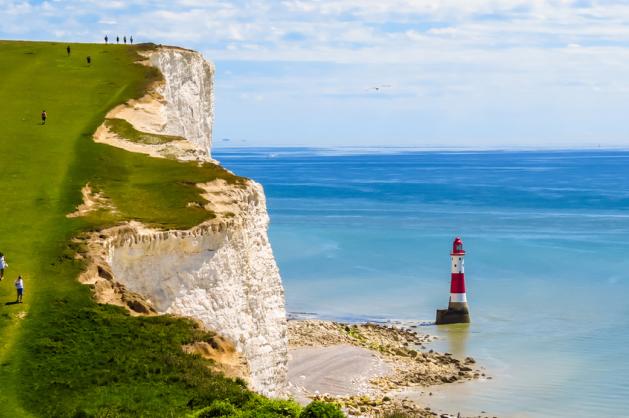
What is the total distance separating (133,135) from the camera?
163ft

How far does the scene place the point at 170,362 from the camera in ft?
89.6

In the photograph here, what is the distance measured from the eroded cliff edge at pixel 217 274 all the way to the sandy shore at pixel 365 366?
21.0ft

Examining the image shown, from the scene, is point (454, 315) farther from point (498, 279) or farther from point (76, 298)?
point (76, 298)

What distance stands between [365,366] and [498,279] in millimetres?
33075

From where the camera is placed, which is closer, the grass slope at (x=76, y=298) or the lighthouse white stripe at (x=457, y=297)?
the grass slope at (x=76, y=298)

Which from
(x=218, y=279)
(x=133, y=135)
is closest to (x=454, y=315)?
(x=133, y=135)

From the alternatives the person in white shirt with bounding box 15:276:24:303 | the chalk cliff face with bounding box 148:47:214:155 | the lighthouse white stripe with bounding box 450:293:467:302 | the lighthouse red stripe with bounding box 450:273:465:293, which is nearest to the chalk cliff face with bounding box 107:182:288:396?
the person in white shirt with bounding box 15:276:24:303

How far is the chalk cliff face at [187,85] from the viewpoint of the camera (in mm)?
69438

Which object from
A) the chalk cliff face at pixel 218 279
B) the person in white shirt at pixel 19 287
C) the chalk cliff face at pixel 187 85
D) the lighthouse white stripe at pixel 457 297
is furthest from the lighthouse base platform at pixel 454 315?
the person in white shirt at pixel 19 287

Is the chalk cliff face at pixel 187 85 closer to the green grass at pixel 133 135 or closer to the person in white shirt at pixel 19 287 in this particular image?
the green grass at pixel 133 135

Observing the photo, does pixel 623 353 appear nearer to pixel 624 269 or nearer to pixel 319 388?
pixel 319 388

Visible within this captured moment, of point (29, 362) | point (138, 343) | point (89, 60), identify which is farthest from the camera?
point (89, 60)

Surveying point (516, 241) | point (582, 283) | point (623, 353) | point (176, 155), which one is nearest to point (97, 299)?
point (176, 155)

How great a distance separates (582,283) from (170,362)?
58.3 m
